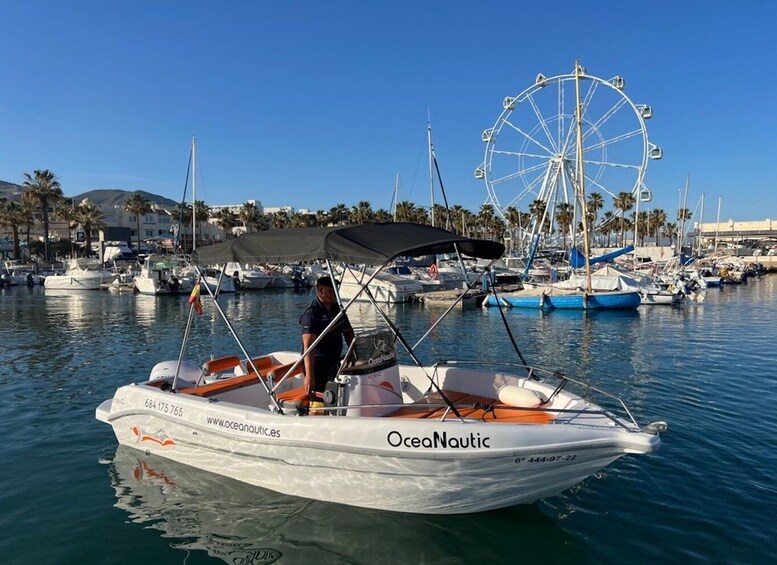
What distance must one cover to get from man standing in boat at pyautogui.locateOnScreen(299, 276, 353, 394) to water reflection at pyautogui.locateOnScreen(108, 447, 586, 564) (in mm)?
1386

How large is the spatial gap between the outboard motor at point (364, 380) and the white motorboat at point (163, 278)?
38.7 meters

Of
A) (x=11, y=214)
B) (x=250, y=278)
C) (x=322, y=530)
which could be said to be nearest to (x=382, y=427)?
(x=322, y=530)

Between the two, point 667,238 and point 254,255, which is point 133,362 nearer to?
point 254,255

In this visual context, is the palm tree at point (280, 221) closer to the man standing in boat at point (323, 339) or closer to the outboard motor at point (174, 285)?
the outboard motor at point (174, 285)

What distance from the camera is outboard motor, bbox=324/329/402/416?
591 cm

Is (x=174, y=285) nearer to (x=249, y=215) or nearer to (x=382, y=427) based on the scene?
(x=249, y=215)

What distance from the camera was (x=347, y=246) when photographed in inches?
218

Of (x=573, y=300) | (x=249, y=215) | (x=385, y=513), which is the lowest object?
(x=385, y=513)

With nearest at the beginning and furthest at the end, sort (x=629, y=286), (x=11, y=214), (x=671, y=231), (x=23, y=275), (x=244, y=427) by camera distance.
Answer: (x=244, y=427)
(x=629, y=286)
(x=23, y=275)
(x=11, y=214)
(x=671, y=231)

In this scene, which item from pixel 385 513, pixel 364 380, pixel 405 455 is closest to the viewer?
pixel 405 455

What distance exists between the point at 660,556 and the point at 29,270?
69.9 m

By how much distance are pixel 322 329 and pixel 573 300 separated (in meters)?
25.6

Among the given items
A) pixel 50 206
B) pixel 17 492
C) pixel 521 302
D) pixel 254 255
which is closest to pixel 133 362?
pixel 17 492

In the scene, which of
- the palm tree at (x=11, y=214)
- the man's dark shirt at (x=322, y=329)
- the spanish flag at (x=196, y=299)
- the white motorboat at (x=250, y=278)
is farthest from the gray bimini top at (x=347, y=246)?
the palm tree at (x=11, y=214)
